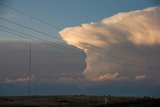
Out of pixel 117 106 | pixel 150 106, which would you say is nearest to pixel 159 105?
pixel 150 106

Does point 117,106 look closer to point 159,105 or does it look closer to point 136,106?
point 136,106

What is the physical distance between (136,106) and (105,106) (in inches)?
185

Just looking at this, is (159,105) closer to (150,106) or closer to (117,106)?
(150,106)

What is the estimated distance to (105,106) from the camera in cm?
6525

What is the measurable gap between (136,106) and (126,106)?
1577 millimetres

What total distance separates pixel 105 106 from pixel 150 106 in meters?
7.09

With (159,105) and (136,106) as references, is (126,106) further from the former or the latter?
(159,105)

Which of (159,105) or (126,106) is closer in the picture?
(126,106)

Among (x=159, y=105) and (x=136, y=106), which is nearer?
(x=136, y=106)

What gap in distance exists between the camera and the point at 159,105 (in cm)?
6894

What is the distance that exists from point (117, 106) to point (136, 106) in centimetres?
318

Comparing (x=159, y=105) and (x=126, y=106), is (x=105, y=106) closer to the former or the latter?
(x=126, y=106)

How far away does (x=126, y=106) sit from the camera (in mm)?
64750

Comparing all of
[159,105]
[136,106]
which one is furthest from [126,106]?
[159,105]
